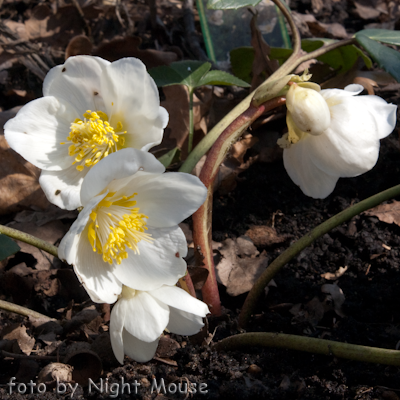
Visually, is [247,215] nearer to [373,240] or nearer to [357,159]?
[373,240]

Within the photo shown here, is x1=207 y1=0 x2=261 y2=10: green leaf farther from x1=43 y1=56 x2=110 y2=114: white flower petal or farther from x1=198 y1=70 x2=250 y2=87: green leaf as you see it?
x1=43 y1=56 x2=110 y2=114: white flower petal

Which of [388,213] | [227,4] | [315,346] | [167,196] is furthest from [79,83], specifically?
[388,213]

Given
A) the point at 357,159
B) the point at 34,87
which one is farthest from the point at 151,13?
the point at 357,159

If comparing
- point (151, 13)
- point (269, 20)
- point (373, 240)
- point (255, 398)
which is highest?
point (151, 13)

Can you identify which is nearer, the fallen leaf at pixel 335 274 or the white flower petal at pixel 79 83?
the white flower petal at pixel 79 83

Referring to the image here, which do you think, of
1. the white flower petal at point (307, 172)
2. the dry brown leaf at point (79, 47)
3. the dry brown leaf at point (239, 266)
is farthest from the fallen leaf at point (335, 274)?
the dry brown leaf at point (79, 47)

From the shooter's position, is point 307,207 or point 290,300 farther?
point 307,207

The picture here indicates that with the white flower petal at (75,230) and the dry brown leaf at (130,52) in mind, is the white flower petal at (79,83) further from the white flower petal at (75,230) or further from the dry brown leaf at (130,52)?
the dry brown leaf at (130,52)
